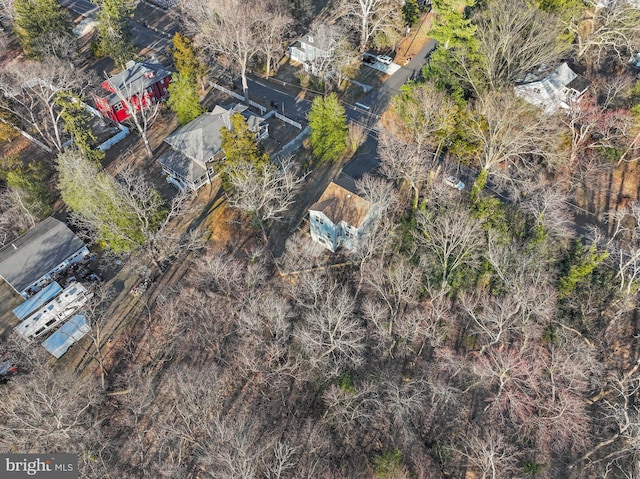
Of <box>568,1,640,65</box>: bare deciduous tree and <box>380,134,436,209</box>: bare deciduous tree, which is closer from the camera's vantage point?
<box>380,134,436,209</box>: bare deciduous tree

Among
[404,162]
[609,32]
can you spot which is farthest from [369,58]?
[609,32]

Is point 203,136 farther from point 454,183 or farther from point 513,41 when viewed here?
point 513,41

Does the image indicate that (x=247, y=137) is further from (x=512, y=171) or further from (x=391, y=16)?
(x=391, y=16)

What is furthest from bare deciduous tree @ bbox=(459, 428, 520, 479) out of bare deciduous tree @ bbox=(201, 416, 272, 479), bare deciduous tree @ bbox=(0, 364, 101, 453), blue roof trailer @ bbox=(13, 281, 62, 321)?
blue roof trailer @ bbox=(13, 281, 62, 321)

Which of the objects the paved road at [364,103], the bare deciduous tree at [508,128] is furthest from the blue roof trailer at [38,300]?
the bare deciduous tree at [508,128]

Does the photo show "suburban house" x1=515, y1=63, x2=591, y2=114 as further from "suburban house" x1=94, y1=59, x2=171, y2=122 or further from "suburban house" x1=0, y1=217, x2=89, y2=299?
"suburban house" x1=0, y1=217, x2=89, y2=299

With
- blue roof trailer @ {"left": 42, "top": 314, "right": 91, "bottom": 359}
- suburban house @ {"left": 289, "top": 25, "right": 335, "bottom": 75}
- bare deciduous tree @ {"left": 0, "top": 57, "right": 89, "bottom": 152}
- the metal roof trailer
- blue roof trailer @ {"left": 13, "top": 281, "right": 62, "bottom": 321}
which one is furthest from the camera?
suburban house @ {"left": 289, "top": 25, "right": 335, "bottom": 75}

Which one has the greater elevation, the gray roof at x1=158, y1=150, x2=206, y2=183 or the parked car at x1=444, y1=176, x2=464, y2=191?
the gray roof at x1=158, y1=150, x2=206, y2=183

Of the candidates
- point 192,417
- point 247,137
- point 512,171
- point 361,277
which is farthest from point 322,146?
point 192,417
